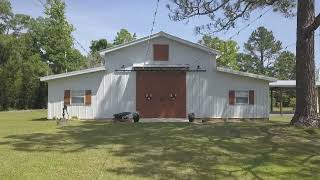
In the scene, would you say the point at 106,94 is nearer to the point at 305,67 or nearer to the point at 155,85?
the point at 155,85

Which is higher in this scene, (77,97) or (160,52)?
(160,52)

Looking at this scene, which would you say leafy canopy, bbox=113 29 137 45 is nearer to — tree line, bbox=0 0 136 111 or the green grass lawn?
tree line, bbox=0 0 136 111

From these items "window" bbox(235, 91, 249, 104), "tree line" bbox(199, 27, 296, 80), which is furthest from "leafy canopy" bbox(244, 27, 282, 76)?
"window" bbox(235, 91, 249, 104)

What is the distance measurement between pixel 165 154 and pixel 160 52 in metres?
17.0

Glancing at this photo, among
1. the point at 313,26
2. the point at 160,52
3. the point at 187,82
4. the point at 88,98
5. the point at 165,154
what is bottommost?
the point at 165,154

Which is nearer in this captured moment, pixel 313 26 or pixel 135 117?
pixel 313 26

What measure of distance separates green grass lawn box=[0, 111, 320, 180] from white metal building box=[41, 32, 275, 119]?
37.8 ft

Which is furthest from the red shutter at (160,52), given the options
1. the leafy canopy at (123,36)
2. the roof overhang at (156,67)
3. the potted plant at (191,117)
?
the leafy canopy at (123,36)

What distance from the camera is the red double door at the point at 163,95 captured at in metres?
30.4

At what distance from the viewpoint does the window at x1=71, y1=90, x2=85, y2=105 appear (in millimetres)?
30453

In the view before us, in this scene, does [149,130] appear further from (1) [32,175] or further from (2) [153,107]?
(2) [153,107]

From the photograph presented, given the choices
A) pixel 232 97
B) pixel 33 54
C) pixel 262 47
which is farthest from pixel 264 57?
pixel 232 97

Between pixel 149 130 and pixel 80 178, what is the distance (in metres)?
8.65

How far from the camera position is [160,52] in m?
30.4
